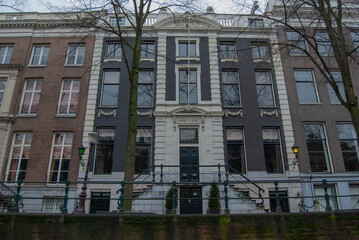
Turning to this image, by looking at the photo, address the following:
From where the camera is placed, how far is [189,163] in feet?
51.0

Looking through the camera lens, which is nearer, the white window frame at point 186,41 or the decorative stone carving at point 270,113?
the decorative stone carving at point 270,113

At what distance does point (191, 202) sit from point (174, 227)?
727cm

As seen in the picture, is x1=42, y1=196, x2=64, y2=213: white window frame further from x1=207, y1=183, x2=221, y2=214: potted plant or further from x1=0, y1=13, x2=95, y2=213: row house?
x1=207, y1=183, x2=221, y2=214: potted plant

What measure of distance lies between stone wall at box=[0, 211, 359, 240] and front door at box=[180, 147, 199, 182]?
7638 mm

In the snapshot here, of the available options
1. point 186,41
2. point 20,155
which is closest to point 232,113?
point 186,41

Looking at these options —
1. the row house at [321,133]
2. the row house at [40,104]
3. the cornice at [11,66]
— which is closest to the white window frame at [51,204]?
the row house at [40,104]

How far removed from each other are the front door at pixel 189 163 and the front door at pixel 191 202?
700mm

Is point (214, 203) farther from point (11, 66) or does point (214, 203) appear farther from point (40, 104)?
point (11, 66)

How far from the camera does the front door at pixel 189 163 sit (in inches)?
594

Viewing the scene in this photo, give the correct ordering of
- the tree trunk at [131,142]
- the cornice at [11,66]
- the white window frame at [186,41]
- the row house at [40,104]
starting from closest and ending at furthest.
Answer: the tree trunk at [131,142] → the row house at [40,104] → the cornice at [11,66] → the white window frame at [186,41]

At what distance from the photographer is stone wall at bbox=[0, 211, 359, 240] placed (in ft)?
23.5

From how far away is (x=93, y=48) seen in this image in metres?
18.4

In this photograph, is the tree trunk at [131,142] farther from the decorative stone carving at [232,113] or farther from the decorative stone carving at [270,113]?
the decorative stone carving at [270,113]

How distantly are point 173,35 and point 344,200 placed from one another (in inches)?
613
